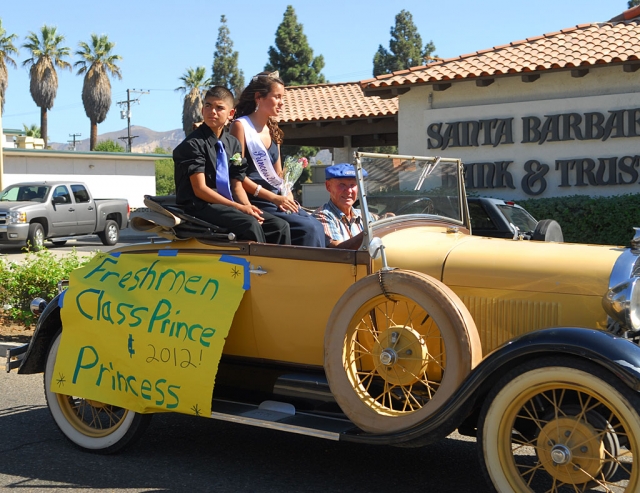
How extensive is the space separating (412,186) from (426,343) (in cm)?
106

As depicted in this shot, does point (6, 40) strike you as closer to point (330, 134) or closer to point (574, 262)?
point (330, 134)

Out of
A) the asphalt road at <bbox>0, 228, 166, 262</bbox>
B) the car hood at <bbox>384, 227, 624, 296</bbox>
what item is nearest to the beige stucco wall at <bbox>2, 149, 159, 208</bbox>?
the asphalt road at <bbox>0, 228, 166, 262</bbox>

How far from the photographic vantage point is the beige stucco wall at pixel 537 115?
1584 cm

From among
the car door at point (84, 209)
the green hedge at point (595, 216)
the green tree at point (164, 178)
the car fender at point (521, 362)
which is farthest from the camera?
the green tree at point (164, 178)

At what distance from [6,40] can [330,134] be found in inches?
1358

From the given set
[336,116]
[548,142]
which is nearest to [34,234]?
[336,116]

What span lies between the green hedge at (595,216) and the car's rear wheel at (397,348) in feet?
37.7

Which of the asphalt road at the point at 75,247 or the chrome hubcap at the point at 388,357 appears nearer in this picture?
the chrome hubcap at the point at 388,357

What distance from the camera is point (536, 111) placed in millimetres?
16672

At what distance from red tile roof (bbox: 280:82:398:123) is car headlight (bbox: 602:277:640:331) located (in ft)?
60.1

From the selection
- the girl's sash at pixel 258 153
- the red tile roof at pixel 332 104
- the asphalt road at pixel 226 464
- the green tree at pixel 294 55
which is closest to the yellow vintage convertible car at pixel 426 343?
the asphalt road at pixel 226 464

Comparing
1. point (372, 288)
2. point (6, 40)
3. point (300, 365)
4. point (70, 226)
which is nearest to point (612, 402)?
point (372, 288)

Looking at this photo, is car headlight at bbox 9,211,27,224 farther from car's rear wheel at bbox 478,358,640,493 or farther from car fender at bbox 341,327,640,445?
car's rear wheel at bbox 478,358,640,493

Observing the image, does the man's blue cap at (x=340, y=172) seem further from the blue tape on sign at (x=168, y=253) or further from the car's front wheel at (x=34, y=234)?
the car's front wheel at (x=34, y=234)
